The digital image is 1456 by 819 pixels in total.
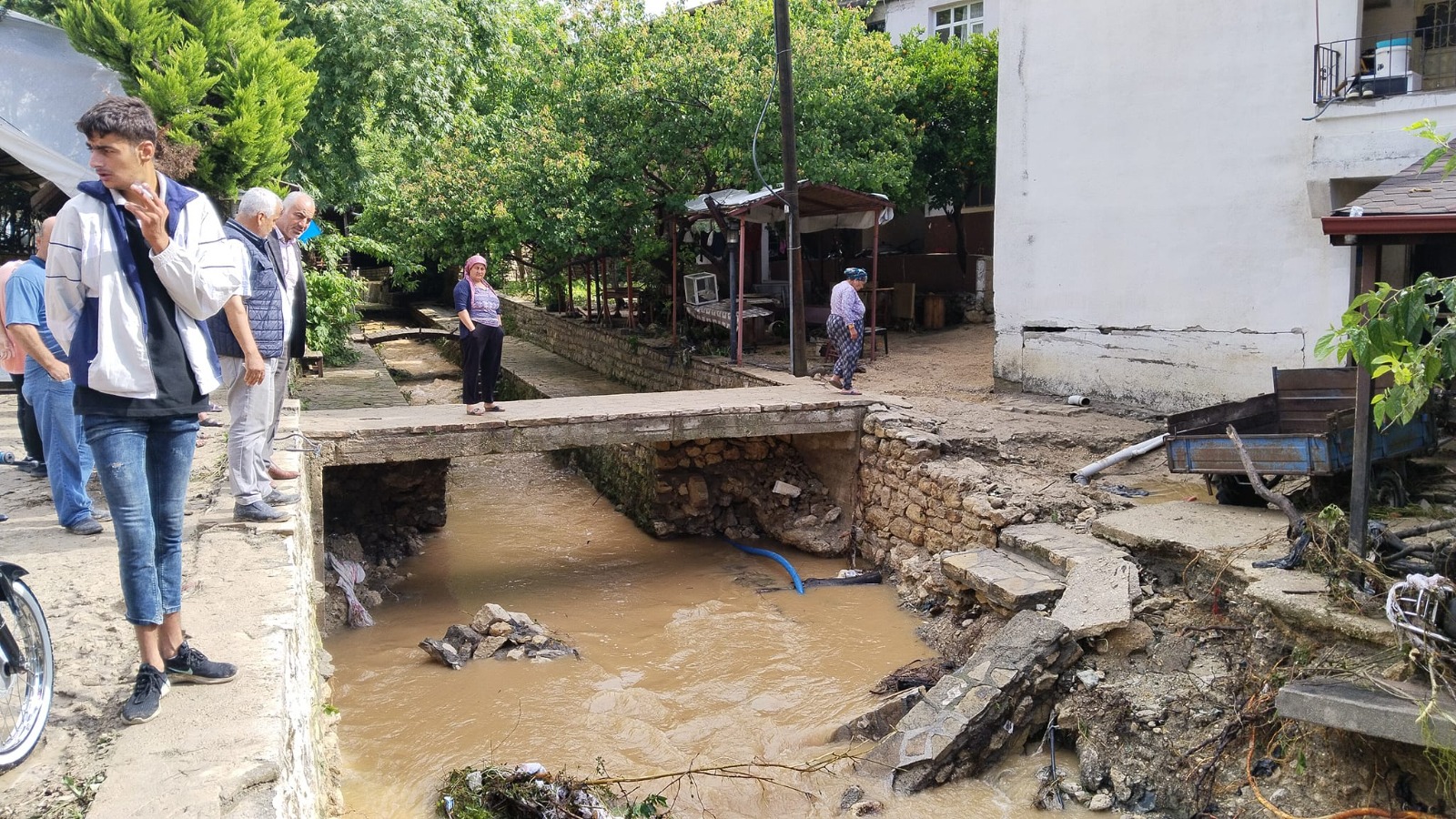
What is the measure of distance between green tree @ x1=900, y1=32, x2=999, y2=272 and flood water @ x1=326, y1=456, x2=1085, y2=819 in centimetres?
915

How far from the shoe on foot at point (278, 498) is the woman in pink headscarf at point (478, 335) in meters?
3.40

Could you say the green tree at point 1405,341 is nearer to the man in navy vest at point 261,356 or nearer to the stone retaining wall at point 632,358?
the man in navy vest at point 261,356

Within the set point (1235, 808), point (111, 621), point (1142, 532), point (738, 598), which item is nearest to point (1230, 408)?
point (1142, 532)

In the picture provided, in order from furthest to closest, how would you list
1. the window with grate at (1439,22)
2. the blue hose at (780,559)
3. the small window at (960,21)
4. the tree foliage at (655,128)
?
the small window at (960,21) → the tree foliage at (655,128) → the window with grate at (1439,22) → the blue hose at (780,559)

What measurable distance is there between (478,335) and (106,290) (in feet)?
20.0

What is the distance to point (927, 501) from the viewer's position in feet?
31.7

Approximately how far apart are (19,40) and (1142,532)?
10936mm

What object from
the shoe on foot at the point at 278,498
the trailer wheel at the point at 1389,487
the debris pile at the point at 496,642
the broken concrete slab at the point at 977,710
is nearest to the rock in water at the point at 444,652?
the debris pile at the point at 496,642

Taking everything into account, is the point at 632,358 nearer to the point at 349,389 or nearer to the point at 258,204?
the point at 349,389

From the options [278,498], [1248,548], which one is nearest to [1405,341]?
[1248,548]

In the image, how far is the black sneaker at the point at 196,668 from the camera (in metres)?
3.64

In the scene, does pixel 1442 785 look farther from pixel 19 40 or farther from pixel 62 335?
pixel 19 40

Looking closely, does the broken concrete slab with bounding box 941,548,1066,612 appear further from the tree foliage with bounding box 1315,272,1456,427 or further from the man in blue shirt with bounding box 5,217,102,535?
the man in blue shirt with bounding box 5,217,102,535

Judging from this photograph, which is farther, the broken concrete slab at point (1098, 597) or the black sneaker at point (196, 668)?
the broken concrete slab at point (1098, 597)
